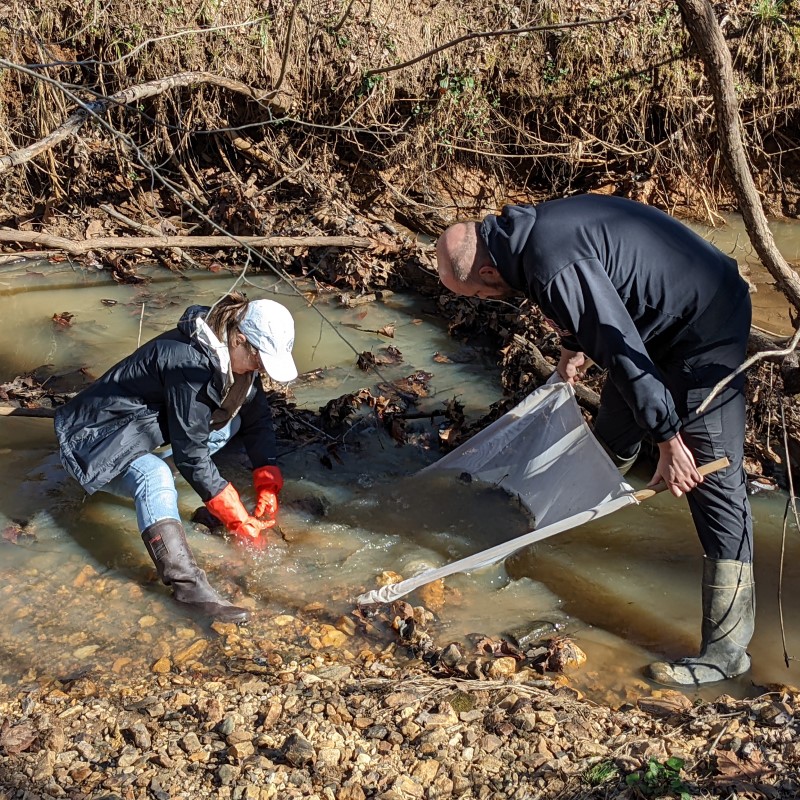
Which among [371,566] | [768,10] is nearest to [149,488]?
[371,566]

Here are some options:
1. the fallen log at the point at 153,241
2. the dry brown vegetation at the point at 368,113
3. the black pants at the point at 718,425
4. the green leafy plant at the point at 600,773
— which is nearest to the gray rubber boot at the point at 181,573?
the green leafy plant at the point at 600,773

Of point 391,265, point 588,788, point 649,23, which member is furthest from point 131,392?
point 649,23

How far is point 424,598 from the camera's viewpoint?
166 inches

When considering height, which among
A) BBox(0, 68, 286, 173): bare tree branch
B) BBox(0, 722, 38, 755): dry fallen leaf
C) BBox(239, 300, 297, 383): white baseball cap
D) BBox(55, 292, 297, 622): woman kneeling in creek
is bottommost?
BBox(0, 722, 38, 755): dry fallen leaf

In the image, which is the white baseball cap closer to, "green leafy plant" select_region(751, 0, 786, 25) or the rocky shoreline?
the rocky shoreline

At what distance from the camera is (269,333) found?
3797 millimetres

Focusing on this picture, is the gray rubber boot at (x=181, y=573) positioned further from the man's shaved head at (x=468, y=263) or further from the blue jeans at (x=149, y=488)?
the man's shaved head at (x=468, y=263)

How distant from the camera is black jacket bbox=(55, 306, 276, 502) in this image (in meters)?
3.98

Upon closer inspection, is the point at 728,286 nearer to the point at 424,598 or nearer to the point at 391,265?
the point at 424,598

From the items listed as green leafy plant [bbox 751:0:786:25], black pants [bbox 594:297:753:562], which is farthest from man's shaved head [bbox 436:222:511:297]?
green leafy plant [bbox 751:0:786:25]

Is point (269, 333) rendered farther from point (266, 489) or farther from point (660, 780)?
point (660, 780)

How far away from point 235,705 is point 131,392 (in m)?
1.67

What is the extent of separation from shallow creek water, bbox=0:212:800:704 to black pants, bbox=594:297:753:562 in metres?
0.76

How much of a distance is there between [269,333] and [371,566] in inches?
58.1
